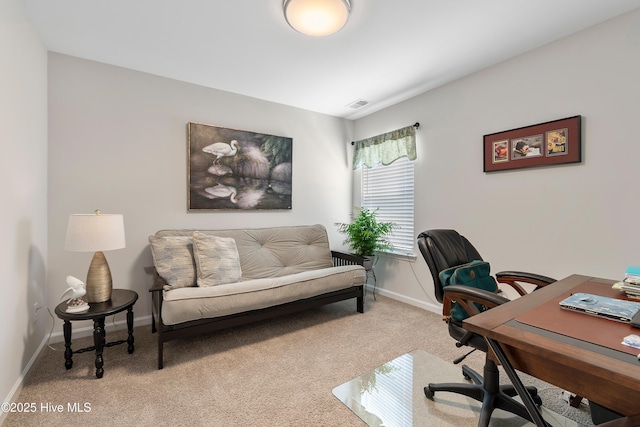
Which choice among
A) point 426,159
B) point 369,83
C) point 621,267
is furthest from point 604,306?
point 369,83

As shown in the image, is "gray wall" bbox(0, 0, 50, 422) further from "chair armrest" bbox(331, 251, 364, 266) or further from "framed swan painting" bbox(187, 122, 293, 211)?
"chair armrest" bbox(331, 251, 364, 266)

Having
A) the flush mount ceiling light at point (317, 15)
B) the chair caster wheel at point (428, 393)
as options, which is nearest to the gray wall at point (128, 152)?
the flush mount ceiling light at point (317, 15)

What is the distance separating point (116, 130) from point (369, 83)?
2.51 m

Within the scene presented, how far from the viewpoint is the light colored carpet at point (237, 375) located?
1.59 m

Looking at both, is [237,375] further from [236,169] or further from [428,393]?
[236,169]

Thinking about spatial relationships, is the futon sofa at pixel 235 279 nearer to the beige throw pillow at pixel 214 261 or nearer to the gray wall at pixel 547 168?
the beige throw pillow at pixel 214 261

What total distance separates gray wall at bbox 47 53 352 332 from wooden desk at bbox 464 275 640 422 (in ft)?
9.29

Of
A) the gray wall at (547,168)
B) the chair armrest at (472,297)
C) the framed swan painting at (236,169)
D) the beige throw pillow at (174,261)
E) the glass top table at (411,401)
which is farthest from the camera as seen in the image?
the framed swan painting at (236,169)

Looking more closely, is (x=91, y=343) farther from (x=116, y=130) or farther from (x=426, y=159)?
(x=426, y=159)

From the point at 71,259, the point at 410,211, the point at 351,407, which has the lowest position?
the point at 351,407

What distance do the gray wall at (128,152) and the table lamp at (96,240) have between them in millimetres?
646

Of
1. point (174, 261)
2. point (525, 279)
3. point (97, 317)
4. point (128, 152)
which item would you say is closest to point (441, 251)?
point (525, 279)

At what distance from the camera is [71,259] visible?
2514mm

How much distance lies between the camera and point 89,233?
1950mm
